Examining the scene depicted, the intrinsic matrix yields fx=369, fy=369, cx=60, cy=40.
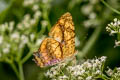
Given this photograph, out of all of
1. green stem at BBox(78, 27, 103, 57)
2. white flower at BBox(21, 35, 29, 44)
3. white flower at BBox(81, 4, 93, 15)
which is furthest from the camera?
white flower at BBox(81, 4, 93, 15)

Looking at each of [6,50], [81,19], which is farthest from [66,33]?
[81,19]

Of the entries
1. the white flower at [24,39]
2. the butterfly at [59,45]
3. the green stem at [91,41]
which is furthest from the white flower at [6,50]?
the butterfly at [59,45]

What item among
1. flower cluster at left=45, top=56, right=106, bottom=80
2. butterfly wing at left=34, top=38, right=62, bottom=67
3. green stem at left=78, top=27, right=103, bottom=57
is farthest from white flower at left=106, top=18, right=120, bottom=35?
green stem at left=78, top=27, right=103, bottom=57

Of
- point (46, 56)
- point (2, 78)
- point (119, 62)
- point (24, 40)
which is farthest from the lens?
point (2, 78)

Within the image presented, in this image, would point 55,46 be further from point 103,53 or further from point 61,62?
point 103,53

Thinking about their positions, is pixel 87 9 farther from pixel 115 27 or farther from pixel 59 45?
pixel 115 27

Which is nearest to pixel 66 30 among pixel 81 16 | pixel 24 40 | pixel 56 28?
pixel 56 28

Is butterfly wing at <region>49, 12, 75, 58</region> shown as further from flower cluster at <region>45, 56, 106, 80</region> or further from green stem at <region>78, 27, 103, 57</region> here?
green stem at <region>78, 27, 103, 57</region>
